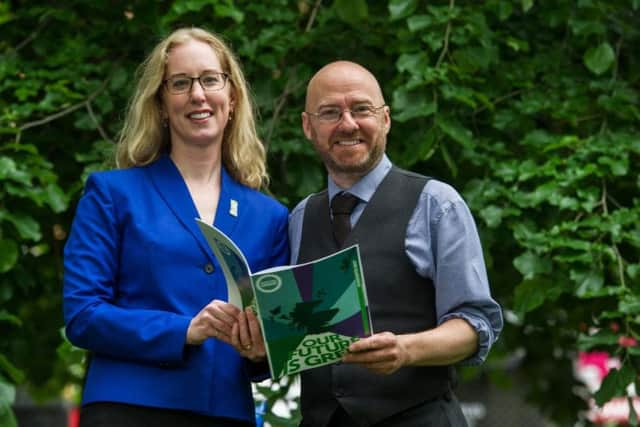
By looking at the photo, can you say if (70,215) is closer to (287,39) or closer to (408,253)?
(287,39)

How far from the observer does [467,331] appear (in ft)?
8.64

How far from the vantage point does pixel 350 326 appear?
242 centimetres

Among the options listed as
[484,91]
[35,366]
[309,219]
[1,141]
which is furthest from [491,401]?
[309,219]

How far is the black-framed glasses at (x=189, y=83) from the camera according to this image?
2.96m

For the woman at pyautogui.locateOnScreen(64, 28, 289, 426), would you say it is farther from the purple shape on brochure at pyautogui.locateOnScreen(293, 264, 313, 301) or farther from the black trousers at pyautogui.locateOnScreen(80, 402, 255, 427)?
the purple shape on brochure at pyautogui.locateOnScreen(293, 264, 313, 301)

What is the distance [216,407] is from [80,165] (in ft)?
7.73

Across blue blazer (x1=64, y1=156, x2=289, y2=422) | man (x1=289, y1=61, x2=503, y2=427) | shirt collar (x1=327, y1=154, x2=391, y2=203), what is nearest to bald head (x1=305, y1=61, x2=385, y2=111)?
man (x1=289, y1=61, x2=503, y2=427)

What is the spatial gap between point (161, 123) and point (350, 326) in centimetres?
94

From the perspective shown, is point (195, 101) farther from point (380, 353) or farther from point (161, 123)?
point (380, 353)

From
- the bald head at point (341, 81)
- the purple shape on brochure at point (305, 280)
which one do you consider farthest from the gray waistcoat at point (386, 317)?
the purple shape on brochure at point (305, 280)

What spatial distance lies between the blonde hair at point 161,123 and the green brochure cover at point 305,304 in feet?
1.97

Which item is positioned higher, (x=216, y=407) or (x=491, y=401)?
(x=216, y=407)

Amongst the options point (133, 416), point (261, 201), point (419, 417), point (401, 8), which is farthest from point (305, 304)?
point (401, 8)

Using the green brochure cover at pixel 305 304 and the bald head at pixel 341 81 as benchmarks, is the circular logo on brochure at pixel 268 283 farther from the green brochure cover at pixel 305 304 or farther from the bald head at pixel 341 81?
the bald head at pixel 341 81
